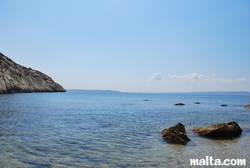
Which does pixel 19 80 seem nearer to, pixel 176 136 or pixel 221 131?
pixel 176 136

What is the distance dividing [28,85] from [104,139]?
429 ft

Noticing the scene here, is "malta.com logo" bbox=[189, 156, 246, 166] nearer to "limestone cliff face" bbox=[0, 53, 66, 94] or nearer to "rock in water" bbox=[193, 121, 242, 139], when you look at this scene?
"rock in water" bbox=[193, 121, 242, 139]

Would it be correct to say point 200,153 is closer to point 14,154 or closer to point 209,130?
point 209,130

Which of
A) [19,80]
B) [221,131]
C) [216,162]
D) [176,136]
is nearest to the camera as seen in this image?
[216,162]

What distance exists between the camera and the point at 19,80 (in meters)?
118

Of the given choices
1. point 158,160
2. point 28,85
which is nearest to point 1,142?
point 158,160

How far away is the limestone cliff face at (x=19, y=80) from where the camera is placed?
95.2 meters

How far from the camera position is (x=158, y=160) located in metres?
11.1

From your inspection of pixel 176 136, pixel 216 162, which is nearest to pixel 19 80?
pixel 176 136

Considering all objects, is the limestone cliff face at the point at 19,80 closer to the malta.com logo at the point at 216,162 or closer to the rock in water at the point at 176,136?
the rock in water at the point at 176,136

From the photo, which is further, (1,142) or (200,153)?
(1,142)

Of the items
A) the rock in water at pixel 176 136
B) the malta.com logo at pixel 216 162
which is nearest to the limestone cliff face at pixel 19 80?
the rock in water at pixel 176 136

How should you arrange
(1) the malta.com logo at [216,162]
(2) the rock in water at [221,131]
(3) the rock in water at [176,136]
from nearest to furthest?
(1) the malta.com logo at [216,162]
(3) the rock in water at [176,136]
(2) the rock in water at [221,131]

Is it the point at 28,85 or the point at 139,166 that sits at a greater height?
the point at 28,85
